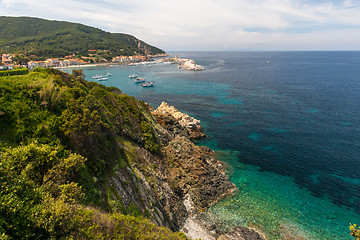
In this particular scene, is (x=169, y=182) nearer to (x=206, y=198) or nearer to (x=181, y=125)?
(x=206, y=198)

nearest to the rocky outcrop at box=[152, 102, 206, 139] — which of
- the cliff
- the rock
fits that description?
the cliff

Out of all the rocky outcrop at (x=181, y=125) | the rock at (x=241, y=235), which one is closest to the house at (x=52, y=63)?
the rocky outcrop at (x=181, y=125)

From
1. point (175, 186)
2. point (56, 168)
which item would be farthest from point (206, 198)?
point (56, 168)

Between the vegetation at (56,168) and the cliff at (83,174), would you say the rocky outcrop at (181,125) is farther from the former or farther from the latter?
the vegetation at (56,168)

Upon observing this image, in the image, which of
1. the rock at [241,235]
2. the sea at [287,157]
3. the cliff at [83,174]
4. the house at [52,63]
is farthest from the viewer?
the house at [52,63]

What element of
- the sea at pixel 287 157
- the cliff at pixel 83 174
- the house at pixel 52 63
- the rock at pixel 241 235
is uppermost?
the house at pixel 52 63

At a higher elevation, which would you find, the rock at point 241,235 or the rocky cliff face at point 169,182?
the rocky cliff face at point 169,182
